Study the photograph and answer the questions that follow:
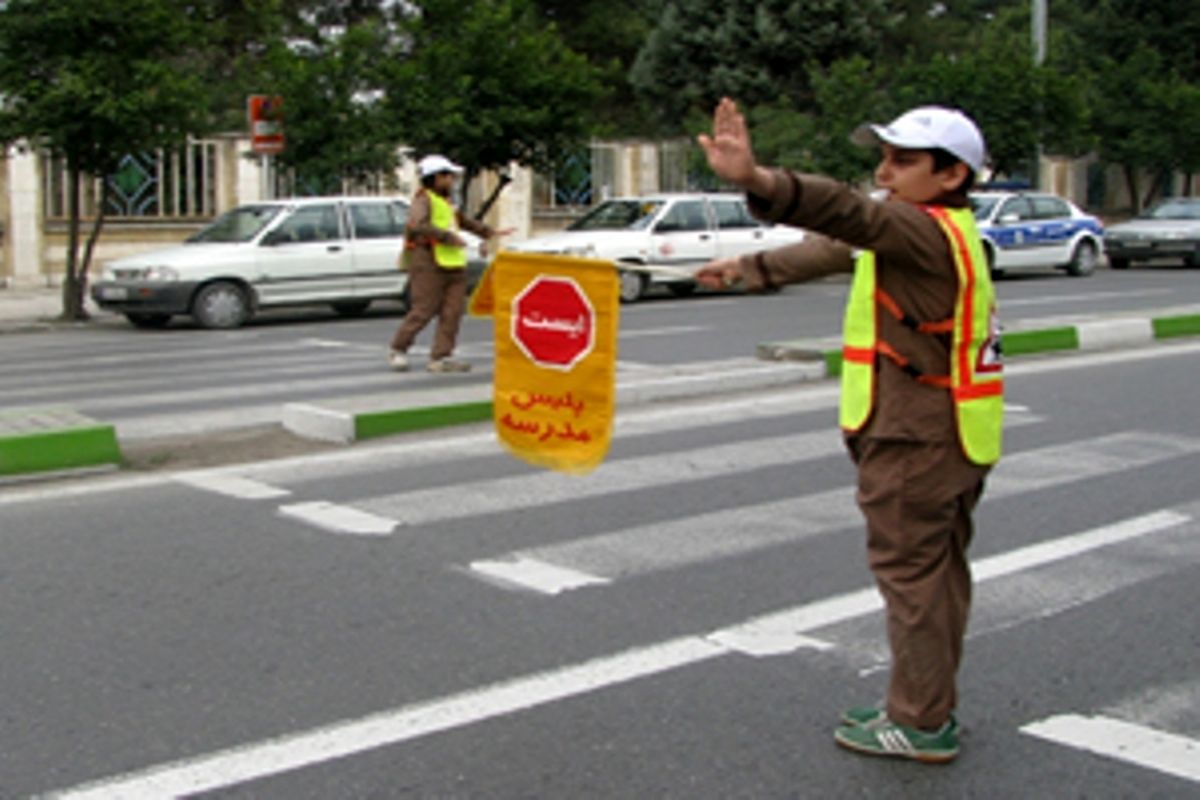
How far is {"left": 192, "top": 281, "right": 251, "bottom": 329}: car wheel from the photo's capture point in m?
18.8

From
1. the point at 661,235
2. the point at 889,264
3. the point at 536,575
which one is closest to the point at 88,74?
the point at 661,235

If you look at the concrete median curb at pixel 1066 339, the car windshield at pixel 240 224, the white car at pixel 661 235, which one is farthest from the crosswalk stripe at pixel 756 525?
the white car at pixel 661 235

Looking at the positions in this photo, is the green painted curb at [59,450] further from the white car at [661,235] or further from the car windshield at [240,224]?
the white car at [661,235]

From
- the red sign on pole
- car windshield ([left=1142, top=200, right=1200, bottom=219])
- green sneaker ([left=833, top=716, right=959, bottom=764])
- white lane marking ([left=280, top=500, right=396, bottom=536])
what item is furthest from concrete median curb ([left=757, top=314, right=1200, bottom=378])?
car windshield ([left=1142, top=200, right=1200, bottom=219])

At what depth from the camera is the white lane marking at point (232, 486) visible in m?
7.85

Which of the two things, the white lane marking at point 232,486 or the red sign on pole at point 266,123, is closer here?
the white lane marking at point 232,486

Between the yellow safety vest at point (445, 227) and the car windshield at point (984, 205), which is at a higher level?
the car windshield at point (984, 205)

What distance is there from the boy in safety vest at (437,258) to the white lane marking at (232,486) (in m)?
4.33

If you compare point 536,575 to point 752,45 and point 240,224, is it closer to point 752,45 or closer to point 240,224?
point 240,224

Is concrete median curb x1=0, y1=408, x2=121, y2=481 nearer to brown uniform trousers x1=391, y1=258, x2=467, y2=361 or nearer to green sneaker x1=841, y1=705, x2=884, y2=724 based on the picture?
brown uniform trousers x1=391, y1=258, x2=467, y2=361

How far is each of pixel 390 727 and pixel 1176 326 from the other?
1257 cm

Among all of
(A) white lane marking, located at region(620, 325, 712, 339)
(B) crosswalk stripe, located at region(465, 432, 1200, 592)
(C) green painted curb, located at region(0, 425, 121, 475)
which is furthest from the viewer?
(A) white lane marking, located at region(620, 325, 712, 339)

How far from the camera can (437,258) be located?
12531 millimetres

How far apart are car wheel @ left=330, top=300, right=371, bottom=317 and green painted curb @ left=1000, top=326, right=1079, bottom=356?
30.9ft
